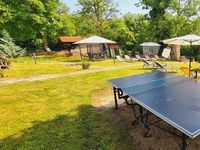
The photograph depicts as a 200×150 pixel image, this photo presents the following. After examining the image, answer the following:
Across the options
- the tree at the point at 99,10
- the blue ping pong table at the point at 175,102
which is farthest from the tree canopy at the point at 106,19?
the blue ping pong table at the point at 175,102

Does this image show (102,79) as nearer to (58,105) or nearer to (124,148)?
(58,105)

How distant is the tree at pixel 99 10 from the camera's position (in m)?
31.6

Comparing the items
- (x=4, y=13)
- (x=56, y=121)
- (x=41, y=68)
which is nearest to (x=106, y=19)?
(x=4, y=13)

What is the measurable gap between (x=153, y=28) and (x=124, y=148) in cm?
3047

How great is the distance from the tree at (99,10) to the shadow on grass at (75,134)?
1081 inches

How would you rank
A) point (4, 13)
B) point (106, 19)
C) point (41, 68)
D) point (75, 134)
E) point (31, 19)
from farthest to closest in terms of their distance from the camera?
1. point (106, 19)
2. point (31, 19)
3. point (4, 13)
4. point (41, 68)
5. point (75, 134)

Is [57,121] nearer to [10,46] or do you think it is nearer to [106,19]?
[10,46]

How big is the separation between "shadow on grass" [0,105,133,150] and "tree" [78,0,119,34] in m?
27.5

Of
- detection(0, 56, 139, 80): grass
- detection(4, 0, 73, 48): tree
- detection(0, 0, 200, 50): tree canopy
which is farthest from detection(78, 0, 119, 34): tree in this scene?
detection(0, 56, 139, 80): grass

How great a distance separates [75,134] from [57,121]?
3.96ft

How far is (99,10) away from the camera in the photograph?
32094mm

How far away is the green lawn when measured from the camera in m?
5.29

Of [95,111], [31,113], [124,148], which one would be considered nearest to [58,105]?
[31,113]

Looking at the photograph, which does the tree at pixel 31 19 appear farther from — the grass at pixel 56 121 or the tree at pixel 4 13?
the grass at pixel 56 121
